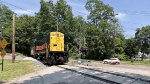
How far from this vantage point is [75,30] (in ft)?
354

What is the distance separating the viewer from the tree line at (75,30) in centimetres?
9906

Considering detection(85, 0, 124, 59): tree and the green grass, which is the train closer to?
the green grass

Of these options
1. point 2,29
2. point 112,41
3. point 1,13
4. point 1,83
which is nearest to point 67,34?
point 112,41

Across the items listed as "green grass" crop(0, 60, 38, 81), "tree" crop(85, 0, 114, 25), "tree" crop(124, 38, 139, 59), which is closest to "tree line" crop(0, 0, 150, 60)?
"tree" crop(85, 0, 114, 25)

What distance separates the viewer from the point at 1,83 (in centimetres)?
2288

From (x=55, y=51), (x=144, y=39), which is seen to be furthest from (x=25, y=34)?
(x=55, y=51)

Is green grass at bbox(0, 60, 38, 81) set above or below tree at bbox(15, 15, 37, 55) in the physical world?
below

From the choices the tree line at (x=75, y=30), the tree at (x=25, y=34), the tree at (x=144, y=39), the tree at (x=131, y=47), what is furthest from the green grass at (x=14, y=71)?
the tree at (x=144, y=39)

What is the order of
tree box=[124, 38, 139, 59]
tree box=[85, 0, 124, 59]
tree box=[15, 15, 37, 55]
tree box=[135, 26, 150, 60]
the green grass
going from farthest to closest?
tree box=[124, 38, 139, 59], tree box=[135, 26, 150, 60], tree box=[15, 15, 37, 55], tree box=[85, 0, 124, 59], the green grass

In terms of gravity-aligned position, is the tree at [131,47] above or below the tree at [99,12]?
below

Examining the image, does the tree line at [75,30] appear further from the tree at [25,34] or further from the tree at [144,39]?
the tree at [144,39]

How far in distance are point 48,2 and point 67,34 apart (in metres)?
12.3

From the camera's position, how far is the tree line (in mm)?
99062

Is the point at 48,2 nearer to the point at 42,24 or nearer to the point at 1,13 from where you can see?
the point at 42,24
